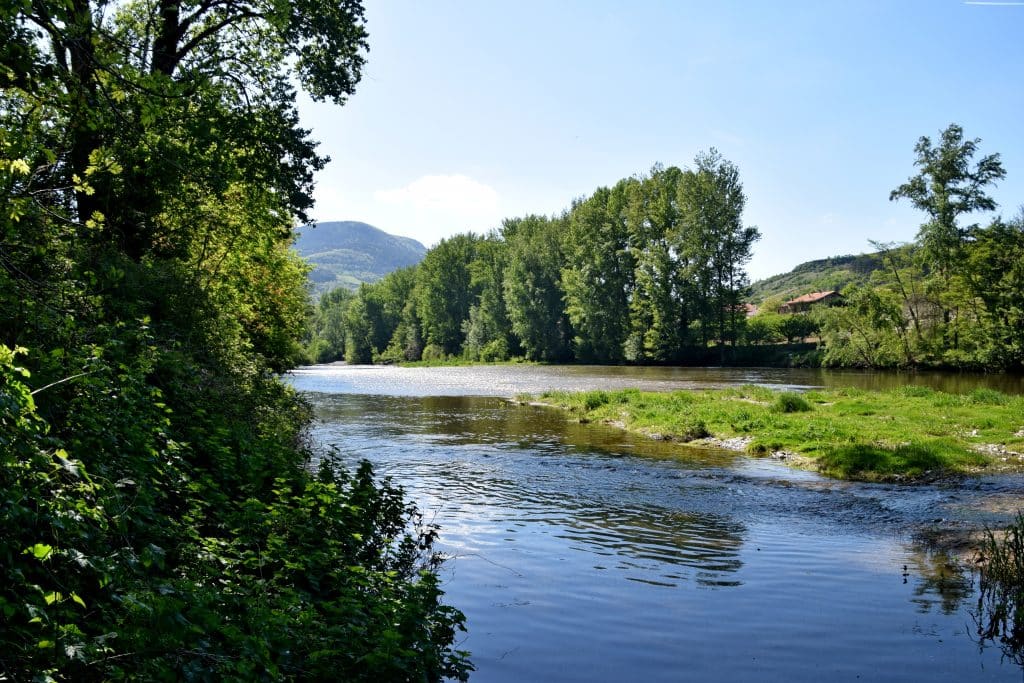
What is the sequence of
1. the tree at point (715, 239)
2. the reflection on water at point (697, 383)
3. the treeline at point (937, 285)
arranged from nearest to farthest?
the reflection on water at point (697, 383) < the treeline at point (937, 285) < the tree at point (715, 239)

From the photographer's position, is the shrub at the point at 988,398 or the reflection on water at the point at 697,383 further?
the reflection on water at the point at 697,383

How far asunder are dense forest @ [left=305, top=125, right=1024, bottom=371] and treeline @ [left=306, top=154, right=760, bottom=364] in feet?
0.58

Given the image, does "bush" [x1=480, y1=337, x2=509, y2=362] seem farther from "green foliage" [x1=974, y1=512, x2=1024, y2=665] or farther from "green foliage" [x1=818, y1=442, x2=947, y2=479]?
"green foliage" [x1=974, y1=512, x2=1024, y2=665]

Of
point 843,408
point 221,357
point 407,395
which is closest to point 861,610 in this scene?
point 221,357

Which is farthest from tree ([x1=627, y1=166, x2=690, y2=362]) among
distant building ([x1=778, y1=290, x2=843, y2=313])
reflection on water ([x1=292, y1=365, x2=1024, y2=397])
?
distant building ([x1=778, y1=290, x2=843, y2=313])

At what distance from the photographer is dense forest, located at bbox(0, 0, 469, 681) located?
4727 millimetres

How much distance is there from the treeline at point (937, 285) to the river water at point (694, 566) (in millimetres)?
50498

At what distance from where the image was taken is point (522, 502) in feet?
52.2

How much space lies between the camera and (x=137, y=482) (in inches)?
268

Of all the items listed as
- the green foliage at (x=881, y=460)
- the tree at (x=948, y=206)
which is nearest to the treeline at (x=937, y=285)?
the tree at (x=948, y=206)

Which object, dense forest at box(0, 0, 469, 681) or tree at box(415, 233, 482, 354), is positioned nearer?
dense forest at box(0, 0, 469, 681)

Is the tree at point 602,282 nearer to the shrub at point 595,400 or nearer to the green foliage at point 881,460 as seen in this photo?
the shrub at point 595,400

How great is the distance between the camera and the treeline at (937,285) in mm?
60438

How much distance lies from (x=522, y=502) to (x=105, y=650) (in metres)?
12.1
